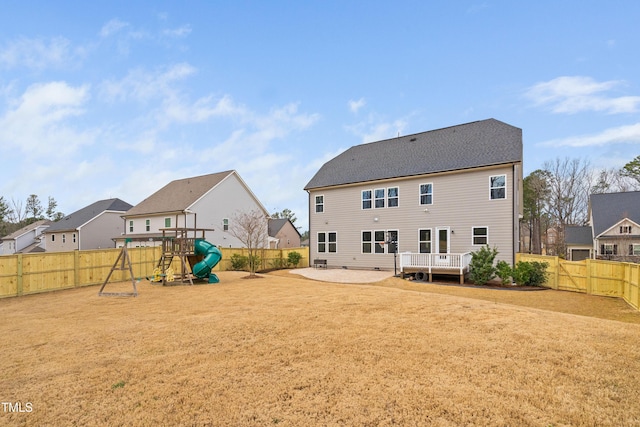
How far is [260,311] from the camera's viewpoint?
849 centimetres

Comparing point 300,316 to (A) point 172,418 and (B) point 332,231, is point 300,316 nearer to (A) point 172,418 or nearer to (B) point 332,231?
(A) point 172,418

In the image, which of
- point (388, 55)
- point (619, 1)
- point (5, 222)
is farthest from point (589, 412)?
point (5, 222)

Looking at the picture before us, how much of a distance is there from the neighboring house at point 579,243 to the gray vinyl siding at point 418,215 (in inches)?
771

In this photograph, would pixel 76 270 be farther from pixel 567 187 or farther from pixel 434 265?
pixel 567 187

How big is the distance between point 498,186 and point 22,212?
250ft

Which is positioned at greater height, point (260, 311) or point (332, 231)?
point (332, 231)

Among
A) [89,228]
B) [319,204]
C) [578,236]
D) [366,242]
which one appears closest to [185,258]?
[319,204]

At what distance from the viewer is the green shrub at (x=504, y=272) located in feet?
49.2

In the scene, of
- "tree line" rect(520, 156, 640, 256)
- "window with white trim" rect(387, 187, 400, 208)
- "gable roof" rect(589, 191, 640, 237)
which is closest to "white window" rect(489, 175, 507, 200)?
"window with white trim" rect(387, 187, 400, 208)

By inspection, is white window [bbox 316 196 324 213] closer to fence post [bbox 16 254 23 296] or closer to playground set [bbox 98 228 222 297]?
playground set [bbox 98 228 222 297]

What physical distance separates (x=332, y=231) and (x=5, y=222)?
63.6 metres

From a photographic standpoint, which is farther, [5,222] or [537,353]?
[5,222]

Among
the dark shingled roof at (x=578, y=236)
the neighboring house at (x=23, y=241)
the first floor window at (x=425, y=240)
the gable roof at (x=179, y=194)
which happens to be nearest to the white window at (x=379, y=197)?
the first floor window at (x=425, y=240)

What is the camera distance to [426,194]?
1931cm
